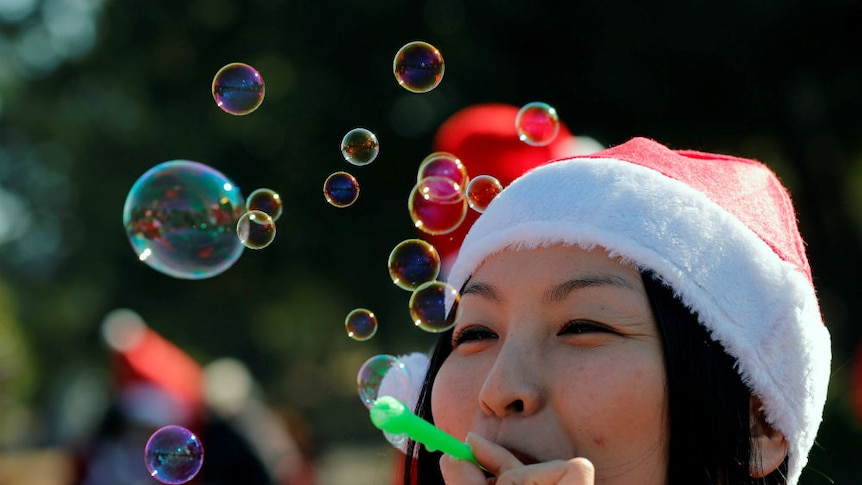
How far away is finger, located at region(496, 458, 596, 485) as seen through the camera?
5.04 feet

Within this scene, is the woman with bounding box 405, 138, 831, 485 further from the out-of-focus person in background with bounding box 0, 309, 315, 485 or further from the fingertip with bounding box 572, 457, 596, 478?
the out-of-focus person in background with bounding box 0, 309, 315, 485

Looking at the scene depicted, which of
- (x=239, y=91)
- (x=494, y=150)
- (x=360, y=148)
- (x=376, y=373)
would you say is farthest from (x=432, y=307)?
(x=494, y=150)

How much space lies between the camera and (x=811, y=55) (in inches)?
250

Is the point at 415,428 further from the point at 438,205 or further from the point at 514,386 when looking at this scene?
the point at 438,205

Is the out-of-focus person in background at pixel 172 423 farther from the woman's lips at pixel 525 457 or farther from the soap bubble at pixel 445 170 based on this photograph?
the woman's lips at pixel 525 457

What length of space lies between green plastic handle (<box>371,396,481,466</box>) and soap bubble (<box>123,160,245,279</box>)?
1.17 m

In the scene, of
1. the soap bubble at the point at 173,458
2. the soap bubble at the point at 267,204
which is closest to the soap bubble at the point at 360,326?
the soap bubble at the point at 267,204

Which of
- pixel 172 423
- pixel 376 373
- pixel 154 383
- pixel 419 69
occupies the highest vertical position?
pixel 419 69

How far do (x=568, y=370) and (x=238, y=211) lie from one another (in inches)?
54.8

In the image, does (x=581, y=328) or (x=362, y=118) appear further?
(x=362, y=118)

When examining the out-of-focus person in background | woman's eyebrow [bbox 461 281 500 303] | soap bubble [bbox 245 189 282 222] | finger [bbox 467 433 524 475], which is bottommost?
the out-of-focus person in background

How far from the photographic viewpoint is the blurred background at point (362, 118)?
20.7 ft

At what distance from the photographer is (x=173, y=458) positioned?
2631mm

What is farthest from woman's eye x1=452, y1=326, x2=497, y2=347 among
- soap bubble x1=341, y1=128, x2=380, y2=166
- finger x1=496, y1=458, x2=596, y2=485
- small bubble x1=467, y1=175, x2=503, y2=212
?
soap bubble x1=341, y1=128, x2=380, y2=166
